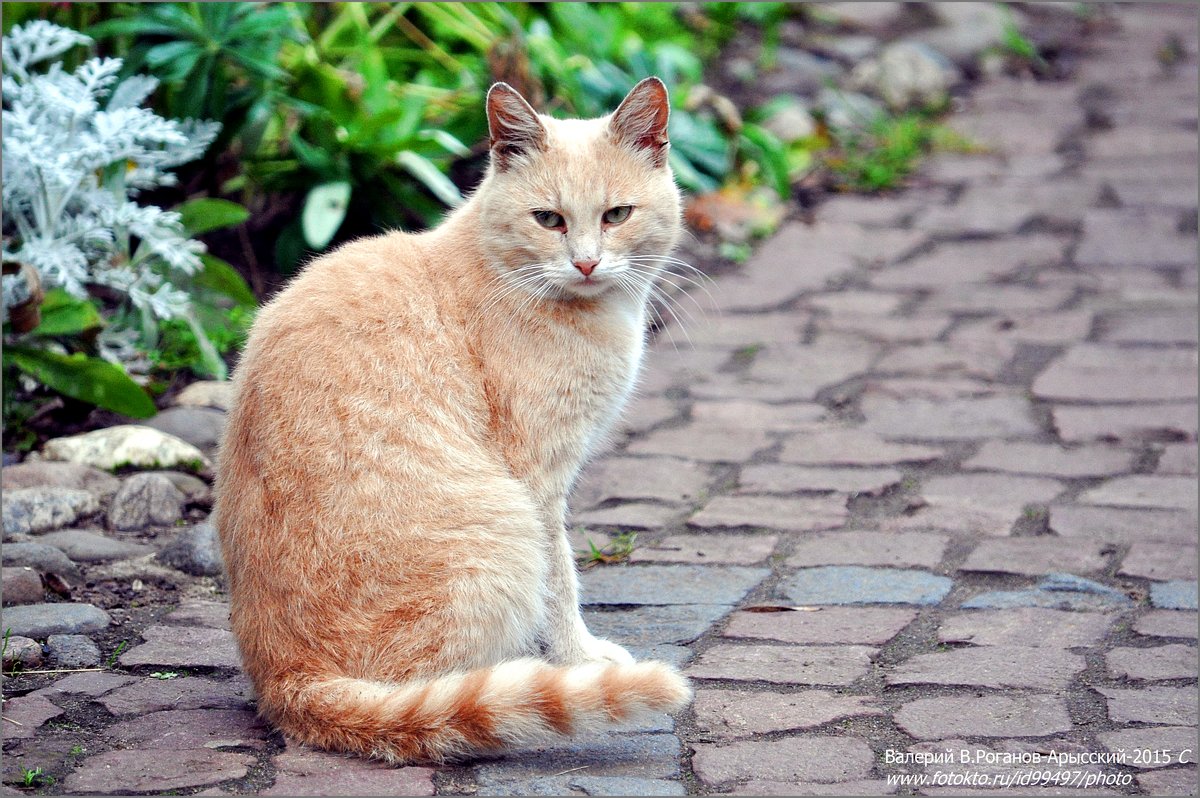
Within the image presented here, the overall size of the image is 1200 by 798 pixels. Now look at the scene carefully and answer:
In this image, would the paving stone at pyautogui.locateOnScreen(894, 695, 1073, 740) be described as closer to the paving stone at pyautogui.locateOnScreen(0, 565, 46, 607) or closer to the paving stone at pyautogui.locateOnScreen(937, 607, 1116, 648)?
the paving stone at pyautogui.locateOnScreen(937, 607, 1116, 648)

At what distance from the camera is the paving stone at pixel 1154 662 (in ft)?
10.1

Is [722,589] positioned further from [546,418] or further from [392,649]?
[392,649]

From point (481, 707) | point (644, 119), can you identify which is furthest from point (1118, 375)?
point (481, 707)

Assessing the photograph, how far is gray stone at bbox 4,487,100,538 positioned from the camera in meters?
3.83

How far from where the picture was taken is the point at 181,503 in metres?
4.11

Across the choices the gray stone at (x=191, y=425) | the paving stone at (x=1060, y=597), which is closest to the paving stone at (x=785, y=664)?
the paving stone at (x=1060, y=597)

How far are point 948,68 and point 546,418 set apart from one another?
6491 mm

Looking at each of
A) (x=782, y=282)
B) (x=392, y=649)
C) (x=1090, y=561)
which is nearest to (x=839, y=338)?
(x=782, y=282)

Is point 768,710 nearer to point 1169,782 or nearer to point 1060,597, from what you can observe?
point 1169,782

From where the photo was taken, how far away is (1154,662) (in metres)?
Result: 3.14

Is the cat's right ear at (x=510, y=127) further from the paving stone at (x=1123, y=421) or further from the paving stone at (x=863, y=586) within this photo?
the paving stone at (x=1123, y=421)

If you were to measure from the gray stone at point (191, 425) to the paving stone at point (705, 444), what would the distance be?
1.60 metres

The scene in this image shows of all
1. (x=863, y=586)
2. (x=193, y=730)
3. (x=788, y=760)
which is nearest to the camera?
(x=788, y=760)

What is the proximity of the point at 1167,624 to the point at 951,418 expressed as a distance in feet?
5.41
